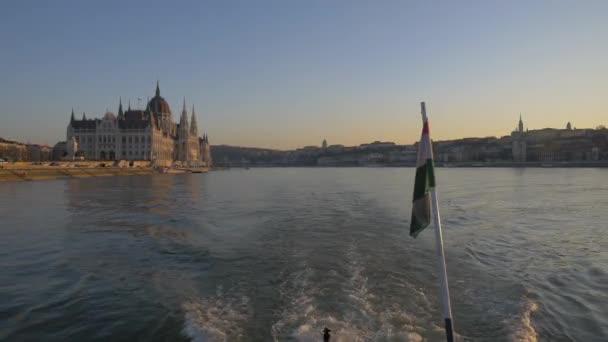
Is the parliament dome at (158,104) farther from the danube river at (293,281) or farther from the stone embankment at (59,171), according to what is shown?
the danube river at (293,281)

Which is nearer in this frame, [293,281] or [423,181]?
[423,181]

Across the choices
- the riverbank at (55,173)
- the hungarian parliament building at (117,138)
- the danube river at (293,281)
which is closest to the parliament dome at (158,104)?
the hungarian parliament building at (117,138)

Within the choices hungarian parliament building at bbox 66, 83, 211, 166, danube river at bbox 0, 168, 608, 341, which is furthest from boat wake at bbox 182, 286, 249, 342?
hungarian parliament building at bbox 66, 83, 211, 166

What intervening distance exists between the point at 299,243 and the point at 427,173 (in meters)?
12.3

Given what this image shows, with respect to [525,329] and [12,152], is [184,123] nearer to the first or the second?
[12,152]

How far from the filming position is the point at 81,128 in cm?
14088

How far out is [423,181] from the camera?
227 inches

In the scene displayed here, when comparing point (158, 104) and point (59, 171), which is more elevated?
point (158, 104)

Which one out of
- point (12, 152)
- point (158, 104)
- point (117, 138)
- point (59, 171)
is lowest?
point (59, 171)

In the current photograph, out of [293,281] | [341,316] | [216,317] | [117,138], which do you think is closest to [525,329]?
[341,316]

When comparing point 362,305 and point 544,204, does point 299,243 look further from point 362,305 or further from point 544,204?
point 544,204

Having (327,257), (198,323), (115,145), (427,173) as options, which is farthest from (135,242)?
(115,145)

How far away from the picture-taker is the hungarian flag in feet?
18.4

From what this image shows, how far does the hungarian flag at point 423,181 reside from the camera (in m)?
5.60
